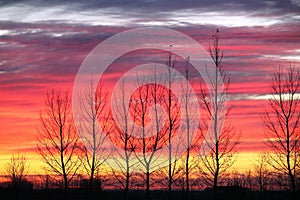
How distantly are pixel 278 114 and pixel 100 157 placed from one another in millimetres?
11193

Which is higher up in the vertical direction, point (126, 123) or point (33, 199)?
point (126, 123)

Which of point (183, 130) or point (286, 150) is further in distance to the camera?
point (183, 130)

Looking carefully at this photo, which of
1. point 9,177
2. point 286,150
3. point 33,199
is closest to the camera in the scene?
point 286,150

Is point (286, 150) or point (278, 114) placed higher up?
point (278, 114)

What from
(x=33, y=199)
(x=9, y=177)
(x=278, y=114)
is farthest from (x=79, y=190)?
(x=278, y=114)

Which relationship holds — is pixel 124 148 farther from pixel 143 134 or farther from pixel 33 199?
pixel 33 199

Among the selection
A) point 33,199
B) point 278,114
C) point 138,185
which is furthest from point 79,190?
point 278,114

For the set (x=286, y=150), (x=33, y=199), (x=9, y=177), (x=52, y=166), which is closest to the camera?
(x=286, y=150)

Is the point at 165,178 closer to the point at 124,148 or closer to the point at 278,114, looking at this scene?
the point at 124,148

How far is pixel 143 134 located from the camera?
3641cm

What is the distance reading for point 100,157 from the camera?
117ft

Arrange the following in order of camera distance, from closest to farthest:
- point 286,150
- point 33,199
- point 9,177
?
point 286,150 < point 33,199 < point 9,177

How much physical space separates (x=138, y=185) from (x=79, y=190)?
2901cm

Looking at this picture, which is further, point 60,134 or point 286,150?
point 60,134
